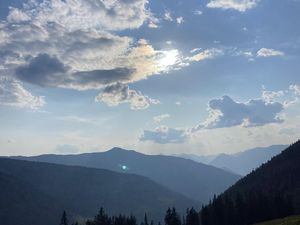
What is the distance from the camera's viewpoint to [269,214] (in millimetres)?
193625

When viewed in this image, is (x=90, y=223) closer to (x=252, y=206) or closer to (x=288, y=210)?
(x=252, y=206)

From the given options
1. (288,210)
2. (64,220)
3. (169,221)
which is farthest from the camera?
(288,210)

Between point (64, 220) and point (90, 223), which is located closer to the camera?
point (64, 220)

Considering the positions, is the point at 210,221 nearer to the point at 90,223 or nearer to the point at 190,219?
the point at 190,219

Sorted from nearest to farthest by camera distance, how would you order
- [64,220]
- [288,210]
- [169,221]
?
[64,220]
[169,221]
[288,210]

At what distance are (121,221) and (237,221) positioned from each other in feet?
176

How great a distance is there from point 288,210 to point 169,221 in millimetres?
59815

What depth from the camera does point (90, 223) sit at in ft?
624

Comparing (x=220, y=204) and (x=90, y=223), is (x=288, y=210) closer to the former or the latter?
(x=220, y=204)

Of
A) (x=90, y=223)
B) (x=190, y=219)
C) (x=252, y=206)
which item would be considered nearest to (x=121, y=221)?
(x=90, y=223)

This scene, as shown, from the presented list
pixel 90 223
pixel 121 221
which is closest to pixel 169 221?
pixel 121 221

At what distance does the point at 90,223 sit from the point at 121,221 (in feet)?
47.5

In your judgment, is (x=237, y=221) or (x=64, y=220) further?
(x=237, y=221)

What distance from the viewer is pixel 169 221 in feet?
614
